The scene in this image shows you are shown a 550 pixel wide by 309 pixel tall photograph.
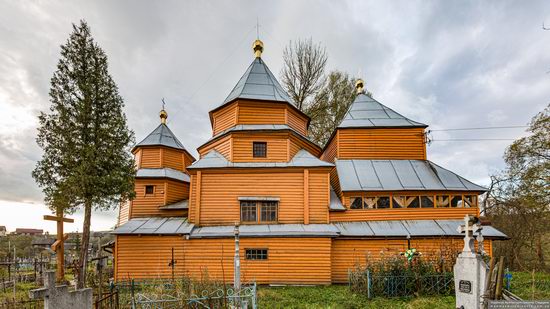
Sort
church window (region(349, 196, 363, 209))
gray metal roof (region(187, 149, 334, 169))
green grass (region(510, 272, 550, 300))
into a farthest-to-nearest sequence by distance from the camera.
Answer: church window (region(349, 196, 363, 209)), gray metal roof (region(187, 149, 334, 169)), green grass (region(510, 272, 550, 300))

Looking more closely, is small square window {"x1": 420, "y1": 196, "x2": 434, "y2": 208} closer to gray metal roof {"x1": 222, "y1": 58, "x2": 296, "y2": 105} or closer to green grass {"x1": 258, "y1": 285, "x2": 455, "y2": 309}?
green grass {"x1": 258, "y1": 285, "x2": 455, "y2": 309}

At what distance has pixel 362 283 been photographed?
11047mm

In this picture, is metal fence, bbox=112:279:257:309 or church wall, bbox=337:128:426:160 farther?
church wall, bbox=337:128:426:160

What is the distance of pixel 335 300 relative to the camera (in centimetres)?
1016

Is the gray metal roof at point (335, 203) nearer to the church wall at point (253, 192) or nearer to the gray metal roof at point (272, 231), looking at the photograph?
the church wall at point (253, 192)

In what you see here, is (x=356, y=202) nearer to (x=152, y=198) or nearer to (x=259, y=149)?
(x=259, y=149)

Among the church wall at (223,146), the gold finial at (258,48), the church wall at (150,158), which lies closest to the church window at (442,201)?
the church wall at (223,146)

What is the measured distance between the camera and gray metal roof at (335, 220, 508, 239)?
13.9 m

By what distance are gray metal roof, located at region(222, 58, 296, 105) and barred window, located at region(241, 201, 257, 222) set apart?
555cm

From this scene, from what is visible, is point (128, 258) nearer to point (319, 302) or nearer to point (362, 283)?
point (319, 302)

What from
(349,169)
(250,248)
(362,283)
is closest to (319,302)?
(362,283)

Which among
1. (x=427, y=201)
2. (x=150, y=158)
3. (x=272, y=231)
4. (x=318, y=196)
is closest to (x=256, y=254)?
(x=272, y=231)

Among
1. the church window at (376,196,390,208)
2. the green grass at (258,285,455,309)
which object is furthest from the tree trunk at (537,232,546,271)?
the green grass at (258,285,455,309)

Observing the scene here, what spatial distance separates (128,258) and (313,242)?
27.1 ft
